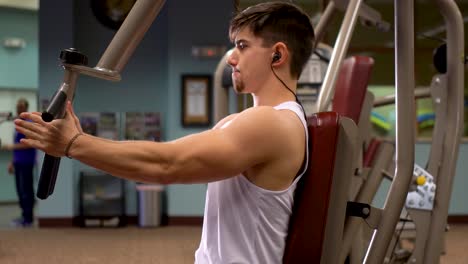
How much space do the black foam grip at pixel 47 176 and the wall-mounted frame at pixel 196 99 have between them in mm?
5478

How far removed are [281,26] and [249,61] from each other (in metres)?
0.10

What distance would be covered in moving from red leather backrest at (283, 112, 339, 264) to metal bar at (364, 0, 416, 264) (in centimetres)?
49

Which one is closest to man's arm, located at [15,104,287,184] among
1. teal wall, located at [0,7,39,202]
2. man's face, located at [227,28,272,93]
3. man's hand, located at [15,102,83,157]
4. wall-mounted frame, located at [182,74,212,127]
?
man's hand, located at [15,102,83,157]

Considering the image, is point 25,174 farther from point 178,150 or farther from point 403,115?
point 178,150

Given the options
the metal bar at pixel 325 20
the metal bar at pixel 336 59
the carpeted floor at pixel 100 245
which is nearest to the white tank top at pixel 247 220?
the metal bar at pixel 336 59

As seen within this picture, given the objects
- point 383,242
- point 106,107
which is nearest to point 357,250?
point 383,242

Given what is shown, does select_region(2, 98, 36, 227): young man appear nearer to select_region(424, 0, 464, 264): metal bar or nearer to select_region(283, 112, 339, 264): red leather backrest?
select_region(424, 0, 464, 264): metal bar

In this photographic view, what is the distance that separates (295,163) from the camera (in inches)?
49.6

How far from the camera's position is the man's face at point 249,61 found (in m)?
1.27

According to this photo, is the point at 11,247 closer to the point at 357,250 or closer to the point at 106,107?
the point at 106,107

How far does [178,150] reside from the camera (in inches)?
44.3

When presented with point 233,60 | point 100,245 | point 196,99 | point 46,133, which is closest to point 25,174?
point 100,245

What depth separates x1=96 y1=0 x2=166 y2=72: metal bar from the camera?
1.10m

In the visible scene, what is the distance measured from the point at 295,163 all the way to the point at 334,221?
0.17m
